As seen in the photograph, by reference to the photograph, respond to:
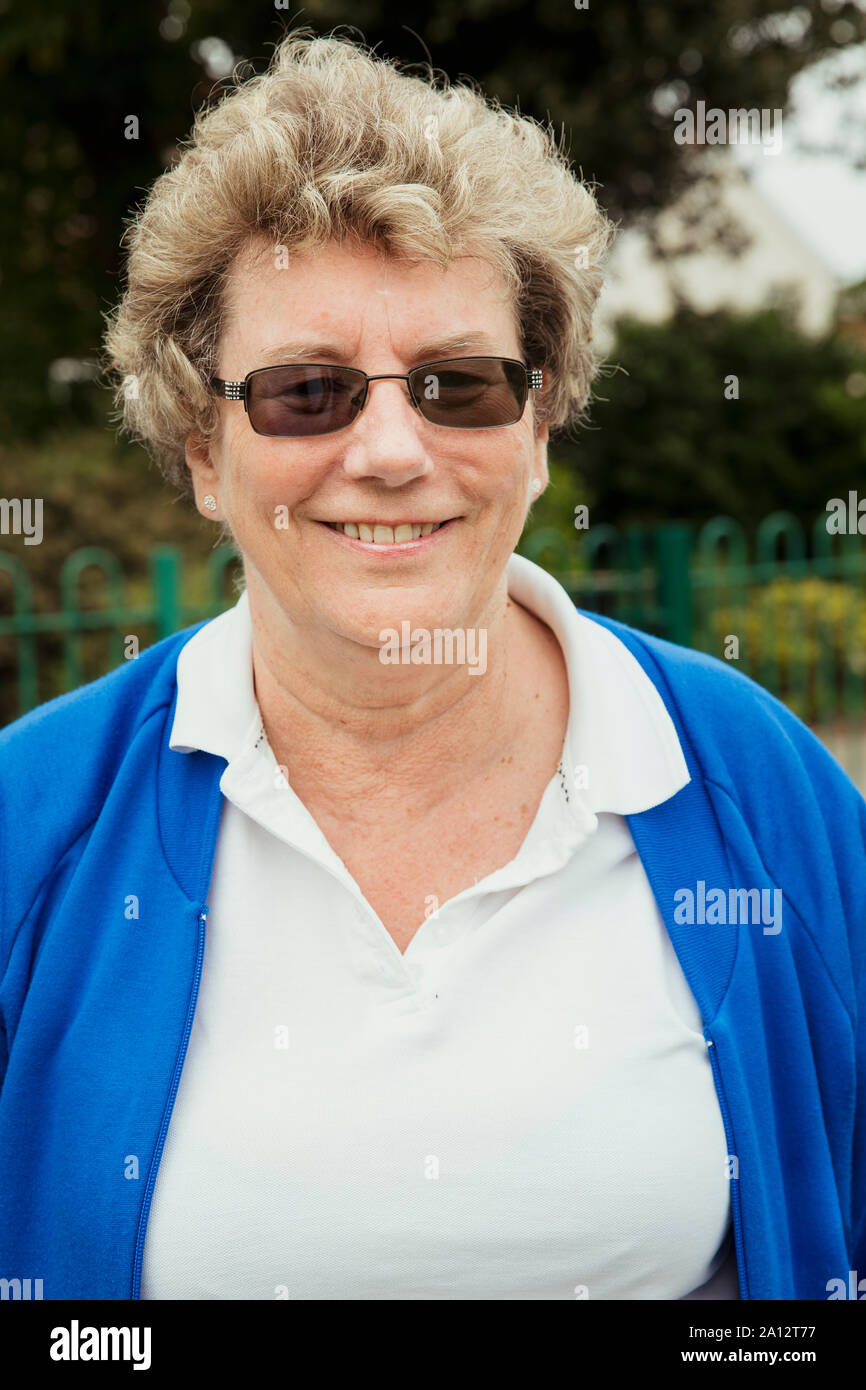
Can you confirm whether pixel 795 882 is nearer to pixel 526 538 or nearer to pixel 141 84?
pixel 526 538

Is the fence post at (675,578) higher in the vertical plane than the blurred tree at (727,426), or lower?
lower

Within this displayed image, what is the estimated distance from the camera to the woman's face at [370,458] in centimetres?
174

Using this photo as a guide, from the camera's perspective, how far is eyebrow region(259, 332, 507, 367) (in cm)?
174

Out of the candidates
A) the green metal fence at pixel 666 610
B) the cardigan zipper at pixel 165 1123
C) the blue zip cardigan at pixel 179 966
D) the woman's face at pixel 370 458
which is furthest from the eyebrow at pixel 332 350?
the green metal fence at pixel 666 610

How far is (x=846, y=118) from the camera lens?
9289 mm

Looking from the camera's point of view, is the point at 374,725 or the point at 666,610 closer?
the point at 374,725

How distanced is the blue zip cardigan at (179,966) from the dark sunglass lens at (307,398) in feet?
1.62

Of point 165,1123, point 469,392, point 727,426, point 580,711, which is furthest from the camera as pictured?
point 727,426

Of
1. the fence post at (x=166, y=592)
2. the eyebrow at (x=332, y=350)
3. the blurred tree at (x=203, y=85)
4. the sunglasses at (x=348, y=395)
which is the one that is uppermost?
the blurred tree at (x=203, y=85)

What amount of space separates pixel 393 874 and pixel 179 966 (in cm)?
34

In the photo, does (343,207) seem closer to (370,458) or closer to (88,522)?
(370,458)

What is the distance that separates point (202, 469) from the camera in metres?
2.04

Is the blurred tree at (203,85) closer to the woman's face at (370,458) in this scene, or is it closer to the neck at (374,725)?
the woman's face at (370,458)

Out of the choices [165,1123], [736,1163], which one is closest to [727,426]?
[736,1163]
